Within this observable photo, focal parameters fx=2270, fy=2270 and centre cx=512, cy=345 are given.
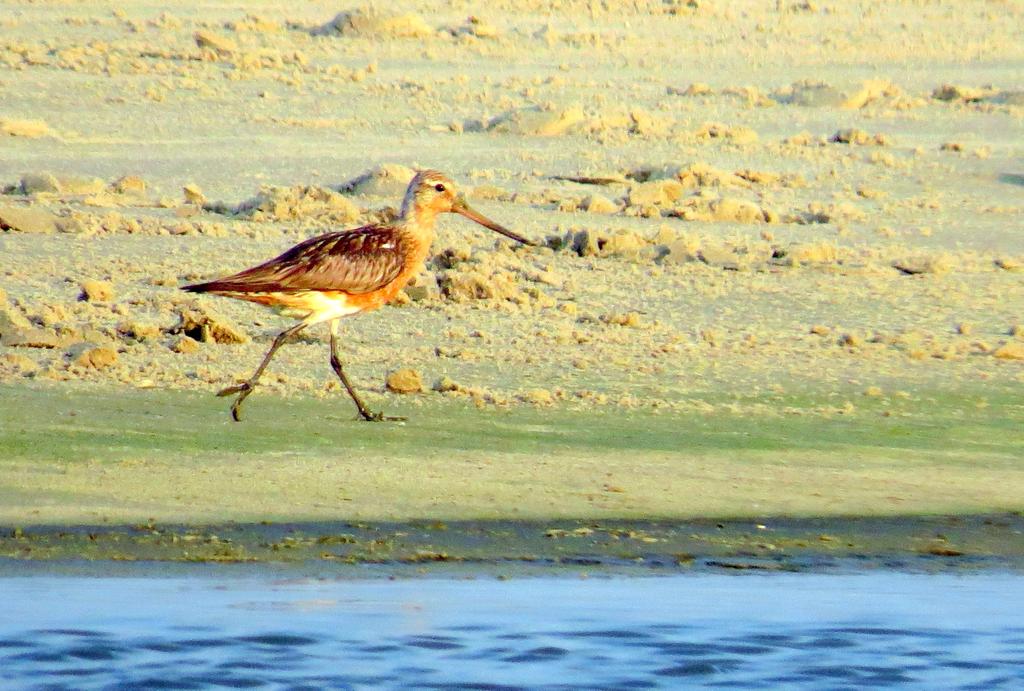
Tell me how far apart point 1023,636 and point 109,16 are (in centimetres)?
1768

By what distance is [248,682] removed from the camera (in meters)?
5.92

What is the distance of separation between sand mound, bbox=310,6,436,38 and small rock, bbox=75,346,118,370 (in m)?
12.4

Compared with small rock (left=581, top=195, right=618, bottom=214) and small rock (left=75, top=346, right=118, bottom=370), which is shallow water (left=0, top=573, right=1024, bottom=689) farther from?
small rock (left=581, top=195, right=618, bottom=214)

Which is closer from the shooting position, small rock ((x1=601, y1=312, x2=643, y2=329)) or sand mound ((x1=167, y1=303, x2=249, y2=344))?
sand mound ((x1=167, y1=303, x2=249, y2=344))

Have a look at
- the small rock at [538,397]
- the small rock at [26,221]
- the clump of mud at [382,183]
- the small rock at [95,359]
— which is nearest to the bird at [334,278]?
the small rock at [95,359]

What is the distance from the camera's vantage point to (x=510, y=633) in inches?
248

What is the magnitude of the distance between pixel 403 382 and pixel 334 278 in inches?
20.0

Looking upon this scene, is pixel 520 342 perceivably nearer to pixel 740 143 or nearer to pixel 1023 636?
pixel 1023 636

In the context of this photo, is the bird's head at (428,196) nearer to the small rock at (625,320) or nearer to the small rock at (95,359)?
the small rock at (625,320)

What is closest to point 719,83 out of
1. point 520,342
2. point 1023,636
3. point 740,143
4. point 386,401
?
point 740,143

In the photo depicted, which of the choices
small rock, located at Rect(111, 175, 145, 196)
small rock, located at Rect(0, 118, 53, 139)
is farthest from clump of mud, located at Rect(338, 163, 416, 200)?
small rock, located at Rect(0, 118, 53, 139)

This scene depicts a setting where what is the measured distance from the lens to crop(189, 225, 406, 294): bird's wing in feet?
29.8

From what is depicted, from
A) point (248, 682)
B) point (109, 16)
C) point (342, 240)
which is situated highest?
point (109, 16)

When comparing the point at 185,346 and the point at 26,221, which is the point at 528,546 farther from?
the point at 26,221
